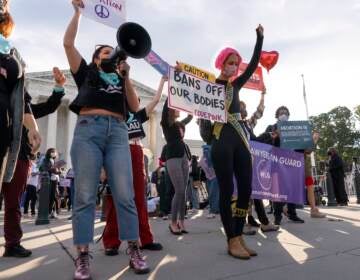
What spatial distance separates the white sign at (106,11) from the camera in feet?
11.4

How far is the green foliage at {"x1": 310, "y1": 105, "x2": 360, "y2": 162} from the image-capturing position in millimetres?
67500

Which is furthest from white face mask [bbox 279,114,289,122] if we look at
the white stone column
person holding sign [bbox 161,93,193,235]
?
the white stone column

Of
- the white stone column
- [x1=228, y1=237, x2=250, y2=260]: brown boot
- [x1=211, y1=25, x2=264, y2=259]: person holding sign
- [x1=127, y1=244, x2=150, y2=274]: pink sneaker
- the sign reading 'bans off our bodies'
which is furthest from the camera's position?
the white stone column

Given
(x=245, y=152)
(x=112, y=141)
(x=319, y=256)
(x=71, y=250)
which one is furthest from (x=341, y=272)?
(x=71, y=250)

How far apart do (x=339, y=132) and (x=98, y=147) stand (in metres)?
73.7

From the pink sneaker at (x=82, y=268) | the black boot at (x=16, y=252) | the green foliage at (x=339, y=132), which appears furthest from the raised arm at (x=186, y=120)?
the green foliage at (x=339, y=132)

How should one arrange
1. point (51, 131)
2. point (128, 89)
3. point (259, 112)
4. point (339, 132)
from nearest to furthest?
point (128, 89) < point (259, 112) < point (51, 131) < point (339, 132)

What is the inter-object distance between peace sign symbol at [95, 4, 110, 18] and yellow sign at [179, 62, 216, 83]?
98 cm

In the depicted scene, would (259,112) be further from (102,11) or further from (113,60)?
(113,60)

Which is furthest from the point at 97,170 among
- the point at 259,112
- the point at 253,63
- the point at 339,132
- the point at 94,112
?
the point at 339,132

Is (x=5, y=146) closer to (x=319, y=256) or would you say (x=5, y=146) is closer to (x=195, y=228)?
(x=319, y=256)

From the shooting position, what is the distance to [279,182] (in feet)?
20.3

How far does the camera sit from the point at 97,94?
10.4 ft

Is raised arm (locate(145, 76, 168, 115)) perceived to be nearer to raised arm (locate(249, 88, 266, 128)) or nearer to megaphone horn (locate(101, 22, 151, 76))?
megaphone horn (locate(101, 22, 151, 76))
